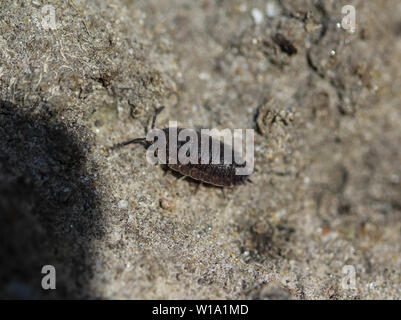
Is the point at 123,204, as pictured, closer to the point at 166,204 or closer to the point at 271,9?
the point at 166,204

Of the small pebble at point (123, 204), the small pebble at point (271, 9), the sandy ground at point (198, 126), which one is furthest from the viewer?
the small pebble at point (271, 9)

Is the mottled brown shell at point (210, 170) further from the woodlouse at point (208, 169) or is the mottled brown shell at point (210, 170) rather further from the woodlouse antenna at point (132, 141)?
the woodlouse antenna at point (132, 141)

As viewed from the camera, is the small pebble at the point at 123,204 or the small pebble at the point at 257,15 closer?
the small pebble at the point at 123,204

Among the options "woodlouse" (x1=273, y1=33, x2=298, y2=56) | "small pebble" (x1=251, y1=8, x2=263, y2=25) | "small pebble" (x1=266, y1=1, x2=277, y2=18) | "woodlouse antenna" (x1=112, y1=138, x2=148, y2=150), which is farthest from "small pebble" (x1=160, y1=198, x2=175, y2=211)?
"small pebble" (x1=266, y1=1, x2=277, y2=18)

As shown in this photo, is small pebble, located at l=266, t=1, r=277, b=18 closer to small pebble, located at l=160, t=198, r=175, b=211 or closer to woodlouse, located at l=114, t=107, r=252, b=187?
woodlouse, located at l=114, t=107, r=252, b=187

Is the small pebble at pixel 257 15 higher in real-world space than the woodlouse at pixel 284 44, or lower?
higher

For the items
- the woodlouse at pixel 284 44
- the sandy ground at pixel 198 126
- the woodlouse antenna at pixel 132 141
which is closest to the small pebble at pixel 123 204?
the sandy ground at pixel 198 126

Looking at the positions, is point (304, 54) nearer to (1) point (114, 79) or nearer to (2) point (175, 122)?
(2) point (175, 122)

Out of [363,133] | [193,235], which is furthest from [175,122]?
[363,133]

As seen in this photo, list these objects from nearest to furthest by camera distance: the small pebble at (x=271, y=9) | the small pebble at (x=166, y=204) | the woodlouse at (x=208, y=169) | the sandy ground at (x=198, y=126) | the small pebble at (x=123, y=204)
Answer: the sandy ground at (x=198, y=126)
the small pebble at (x=123, y=204)
the small pebble at (x=166, y=204)
the woodlouse at (x=208, y=169)
the small pebble at (x=271, y=9)
